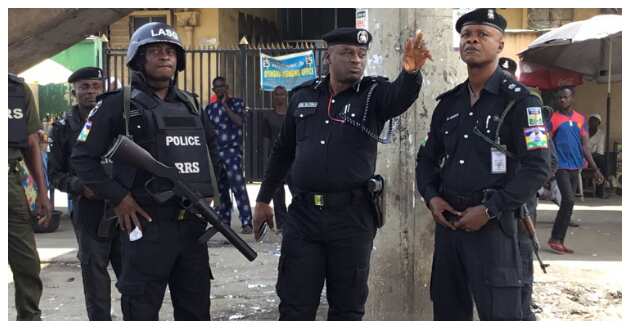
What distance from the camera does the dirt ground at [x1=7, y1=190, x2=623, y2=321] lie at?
5.74 metres

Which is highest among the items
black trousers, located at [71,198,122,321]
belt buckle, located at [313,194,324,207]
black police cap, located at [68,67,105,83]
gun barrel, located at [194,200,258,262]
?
black police cap, located at [68,67,105,83]

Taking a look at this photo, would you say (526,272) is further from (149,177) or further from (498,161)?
(149,177)

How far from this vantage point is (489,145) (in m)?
3.67

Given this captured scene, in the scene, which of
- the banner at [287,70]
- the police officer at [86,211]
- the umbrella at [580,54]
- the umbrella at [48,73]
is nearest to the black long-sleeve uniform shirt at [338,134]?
the police officer at [86,211]

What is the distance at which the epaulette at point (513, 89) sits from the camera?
3.66 metres

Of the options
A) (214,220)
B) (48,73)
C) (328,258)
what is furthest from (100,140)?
(48,73)

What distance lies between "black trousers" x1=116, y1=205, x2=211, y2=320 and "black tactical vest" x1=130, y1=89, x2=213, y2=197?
0.21 metres

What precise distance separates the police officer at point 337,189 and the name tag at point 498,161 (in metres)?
0.56

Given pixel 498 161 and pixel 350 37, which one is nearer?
pixel 498 161

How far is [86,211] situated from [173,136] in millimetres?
1435

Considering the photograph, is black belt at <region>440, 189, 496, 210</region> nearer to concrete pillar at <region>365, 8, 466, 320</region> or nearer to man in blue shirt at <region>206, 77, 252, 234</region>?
concrete pillar at <region>365, 8, 466, 320</region>

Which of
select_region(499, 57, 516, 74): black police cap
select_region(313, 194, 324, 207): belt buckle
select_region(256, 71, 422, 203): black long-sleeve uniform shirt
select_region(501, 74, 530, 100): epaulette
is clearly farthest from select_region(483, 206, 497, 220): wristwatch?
select_region(499, 57, 516, 74): black police cap

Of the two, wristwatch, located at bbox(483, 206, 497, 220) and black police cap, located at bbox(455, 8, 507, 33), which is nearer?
A: wristwatch, located at bbox(483, 206, 497, 220)

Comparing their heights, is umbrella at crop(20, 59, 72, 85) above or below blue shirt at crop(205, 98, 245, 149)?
above
